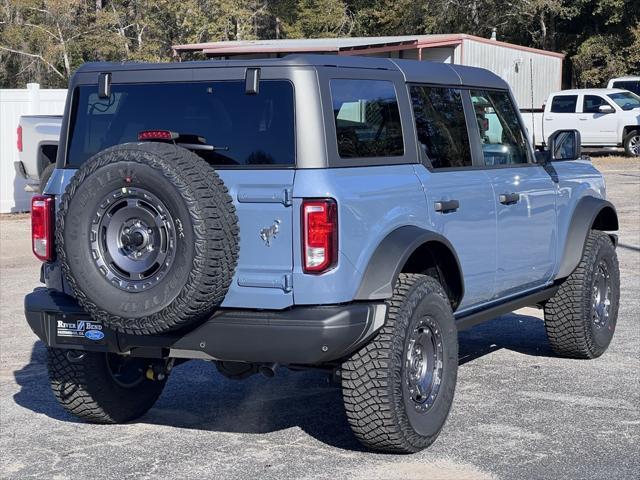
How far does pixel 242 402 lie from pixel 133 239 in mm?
1984

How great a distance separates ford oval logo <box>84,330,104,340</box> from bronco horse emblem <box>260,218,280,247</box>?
3.21 feet

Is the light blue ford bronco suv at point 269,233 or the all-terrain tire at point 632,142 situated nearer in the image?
the light blue ford bronco suv at point 269,233

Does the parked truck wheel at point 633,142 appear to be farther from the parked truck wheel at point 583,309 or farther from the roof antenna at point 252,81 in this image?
the roof antenna at point 252,81

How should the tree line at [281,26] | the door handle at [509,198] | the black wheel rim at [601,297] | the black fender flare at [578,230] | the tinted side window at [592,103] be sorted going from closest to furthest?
the door handle at [509,198] < the black fender flare at [578,230] < the black wheel rim at [601,297] < the tinted side window at [592,103] < the tree line at [281,26]

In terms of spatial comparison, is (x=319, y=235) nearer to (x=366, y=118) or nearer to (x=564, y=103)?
(x=366, y=118)

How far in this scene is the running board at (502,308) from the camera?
6593 millimetres

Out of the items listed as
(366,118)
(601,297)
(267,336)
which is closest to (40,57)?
(601,297)

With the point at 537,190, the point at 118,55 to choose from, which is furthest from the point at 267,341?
the point at 118,55

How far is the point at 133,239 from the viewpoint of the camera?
5.30m

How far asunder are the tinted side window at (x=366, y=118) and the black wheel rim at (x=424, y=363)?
0.89 meters

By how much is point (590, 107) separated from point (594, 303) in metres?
23.3

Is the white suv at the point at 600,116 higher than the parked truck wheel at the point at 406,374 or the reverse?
higher

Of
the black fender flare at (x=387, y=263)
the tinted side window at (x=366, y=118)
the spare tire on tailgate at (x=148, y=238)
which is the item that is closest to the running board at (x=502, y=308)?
the black fender flare at (x=387, y=263)

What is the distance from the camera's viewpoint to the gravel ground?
5609mm
